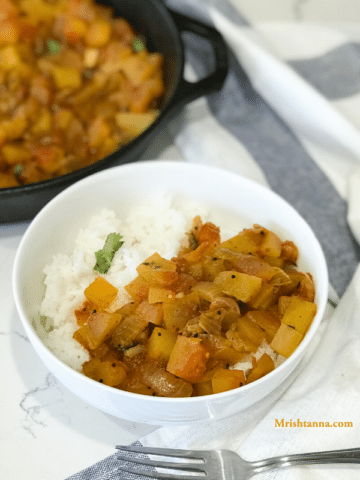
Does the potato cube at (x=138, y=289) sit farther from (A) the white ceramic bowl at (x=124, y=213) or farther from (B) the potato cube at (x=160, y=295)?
(A) the white ceramic bowl at (x=124, y=213)

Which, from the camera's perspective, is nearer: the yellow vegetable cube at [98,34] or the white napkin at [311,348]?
the white napkin at [311,348]

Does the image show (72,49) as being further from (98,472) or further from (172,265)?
(98,472)

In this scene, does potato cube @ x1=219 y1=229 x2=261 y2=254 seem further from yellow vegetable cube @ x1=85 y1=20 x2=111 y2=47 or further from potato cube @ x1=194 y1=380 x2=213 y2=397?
yellow vegetable cube @ x1=85 y1=20 x2=111 y2=47

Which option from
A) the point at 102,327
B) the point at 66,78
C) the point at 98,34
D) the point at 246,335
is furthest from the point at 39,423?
the point at 98,34

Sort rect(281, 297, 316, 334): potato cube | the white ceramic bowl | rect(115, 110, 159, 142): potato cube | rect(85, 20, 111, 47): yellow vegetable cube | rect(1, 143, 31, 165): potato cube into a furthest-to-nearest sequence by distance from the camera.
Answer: rect(85, 20, 111, 47): yellow vegetable cube → rect(115, 110, 159, 142): potato cube → rect(1, 143, 31, 165): potato cube → rect(281, 297, 316, 334): potato cube → the white ceramic bowl

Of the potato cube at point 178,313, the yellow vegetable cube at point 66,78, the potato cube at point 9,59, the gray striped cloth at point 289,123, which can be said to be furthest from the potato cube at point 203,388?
the potato cube at point 9,59

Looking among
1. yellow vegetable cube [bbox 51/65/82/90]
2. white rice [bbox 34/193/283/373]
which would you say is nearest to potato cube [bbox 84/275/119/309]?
white rice [bbox 34/193/283/373]

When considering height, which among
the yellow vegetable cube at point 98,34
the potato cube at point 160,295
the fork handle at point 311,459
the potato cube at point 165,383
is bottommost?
the fork handle at point 311,459

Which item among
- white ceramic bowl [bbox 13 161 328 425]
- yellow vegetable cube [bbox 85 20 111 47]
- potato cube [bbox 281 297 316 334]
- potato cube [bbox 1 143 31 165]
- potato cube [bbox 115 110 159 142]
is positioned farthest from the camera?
yellow vegetable cube [bbox 85 20 111 47]
